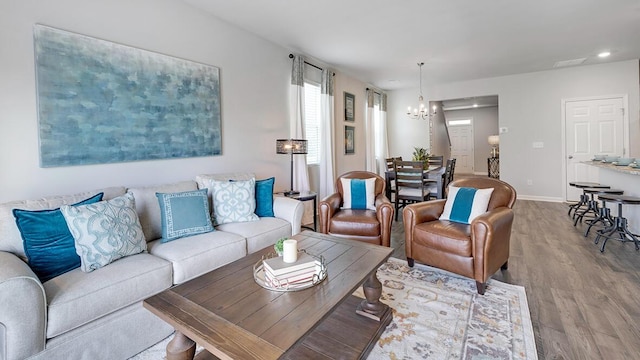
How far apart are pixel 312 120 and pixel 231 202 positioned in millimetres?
2584

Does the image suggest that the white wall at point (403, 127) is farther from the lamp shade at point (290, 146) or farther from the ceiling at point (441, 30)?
the lamp shade at point (290, 146)

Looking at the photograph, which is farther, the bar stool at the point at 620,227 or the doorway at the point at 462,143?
the doorway at the point at 462,143

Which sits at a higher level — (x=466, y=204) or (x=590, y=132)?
(x=590, y=132)

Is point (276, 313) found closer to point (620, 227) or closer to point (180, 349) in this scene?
point (180, 349)

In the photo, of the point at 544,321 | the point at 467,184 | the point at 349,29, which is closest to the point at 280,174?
the point at 349,29

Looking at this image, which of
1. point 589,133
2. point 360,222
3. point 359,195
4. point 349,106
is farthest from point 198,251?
point 589,133

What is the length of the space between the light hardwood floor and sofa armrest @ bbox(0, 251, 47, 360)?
2440mm

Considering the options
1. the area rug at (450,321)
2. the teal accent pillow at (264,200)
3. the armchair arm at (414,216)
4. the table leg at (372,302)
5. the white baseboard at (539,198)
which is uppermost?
the teal accent pillow at (264,200)

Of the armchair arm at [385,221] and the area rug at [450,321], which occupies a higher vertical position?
the armchair arm at [385,221]

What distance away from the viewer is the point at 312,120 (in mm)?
4906

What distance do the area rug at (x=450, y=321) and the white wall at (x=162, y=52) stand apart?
4.79 feet

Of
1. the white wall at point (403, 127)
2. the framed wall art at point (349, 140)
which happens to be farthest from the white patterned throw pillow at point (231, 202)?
the white wall at point (403, 127)

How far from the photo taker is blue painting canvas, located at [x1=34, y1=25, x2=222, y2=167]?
2.14m

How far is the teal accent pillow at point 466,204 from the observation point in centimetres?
267
